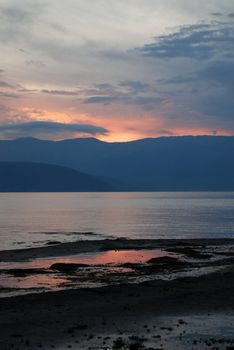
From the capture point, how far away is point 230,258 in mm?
55000

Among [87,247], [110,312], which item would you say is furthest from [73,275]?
[87,247]

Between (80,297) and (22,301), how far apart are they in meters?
3.69

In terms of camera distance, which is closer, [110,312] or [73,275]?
[110,312]

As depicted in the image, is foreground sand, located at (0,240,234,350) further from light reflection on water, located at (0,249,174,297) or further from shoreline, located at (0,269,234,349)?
light reflection on water, located at (0,249,174,297)

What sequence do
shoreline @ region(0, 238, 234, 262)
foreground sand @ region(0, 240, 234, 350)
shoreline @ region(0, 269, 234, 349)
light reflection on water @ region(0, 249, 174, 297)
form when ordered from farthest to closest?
1. shoreline @ region(0, 238, 234, 262)
2. light reflection on water @ region(0, 249, 174, 297)
3. shoreline @ region(0, 269, 234, 349)
4. foreground sand @ region(0, 240, 234, 350)

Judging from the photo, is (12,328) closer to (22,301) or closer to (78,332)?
(78,332)

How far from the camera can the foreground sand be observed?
2147 cm

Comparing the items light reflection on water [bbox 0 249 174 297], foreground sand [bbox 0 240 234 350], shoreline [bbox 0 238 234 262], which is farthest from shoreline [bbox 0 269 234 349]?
shoreline [bbox 0 238 234 262]

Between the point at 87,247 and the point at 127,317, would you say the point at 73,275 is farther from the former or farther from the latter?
the point at 87,247

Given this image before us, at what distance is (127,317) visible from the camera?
2678 cm

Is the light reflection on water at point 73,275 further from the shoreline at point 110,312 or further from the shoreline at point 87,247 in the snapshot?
the shoreline at point 110,312

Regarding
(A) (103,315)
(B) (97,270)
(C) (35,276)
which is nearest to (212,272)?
(B) (97,270)

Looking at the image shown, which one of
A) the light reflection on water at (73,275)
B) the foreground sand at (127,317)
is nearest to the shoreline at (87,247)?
the light reflection on water at (73,275)

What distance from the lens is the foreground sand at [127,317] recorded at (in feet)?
70.4
